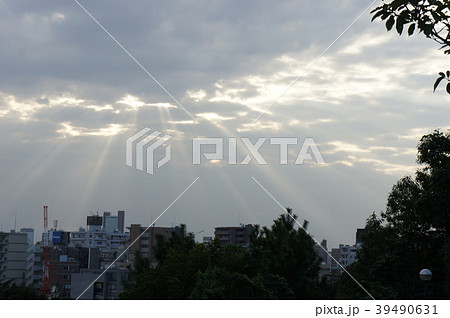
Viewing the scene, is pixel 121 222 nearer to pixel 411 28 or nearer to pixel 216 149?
pixel 216 149

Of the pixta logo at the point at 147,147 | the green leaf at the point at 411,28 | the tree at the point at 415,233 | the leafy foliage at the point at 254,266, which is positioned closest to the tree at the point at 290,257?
the leafy foliage at the point at 254,266

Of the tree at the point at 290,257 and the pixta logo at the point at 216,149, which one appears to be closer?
the pixta logo at the point at 216,149

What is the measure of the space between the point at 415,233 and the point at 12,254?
159ft

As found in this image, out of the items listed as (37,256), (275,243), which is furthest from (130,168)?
(37,256)

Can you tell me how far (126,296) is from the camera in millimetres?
12070

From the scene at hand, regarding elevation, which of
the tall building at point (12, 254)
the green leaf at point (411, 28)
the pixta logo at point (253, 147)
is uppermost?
the pixta logo at point (253, 147)

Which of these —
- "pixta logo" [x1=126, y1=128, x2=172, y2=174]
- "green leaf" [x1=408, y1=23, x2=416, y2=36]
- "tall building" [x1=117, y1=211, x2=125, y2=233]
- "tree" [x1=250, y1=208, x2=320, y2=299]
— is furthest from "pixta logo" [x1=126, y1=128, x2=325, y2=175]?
"tall building" [x1=117, y1=211, x2=125, y2=233]

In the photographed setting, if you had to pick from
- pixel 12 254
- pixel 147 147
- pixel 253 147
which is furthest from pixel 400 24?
pixel 12 254

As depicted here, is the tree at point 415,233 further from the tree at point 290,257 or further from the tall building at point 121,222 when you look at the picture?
the tall building at point 121,222

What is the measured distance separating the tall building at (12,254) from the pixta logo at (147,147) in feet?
140

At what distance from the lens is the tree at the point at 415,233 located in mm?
12336

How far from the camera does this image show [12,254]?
2141 inches
